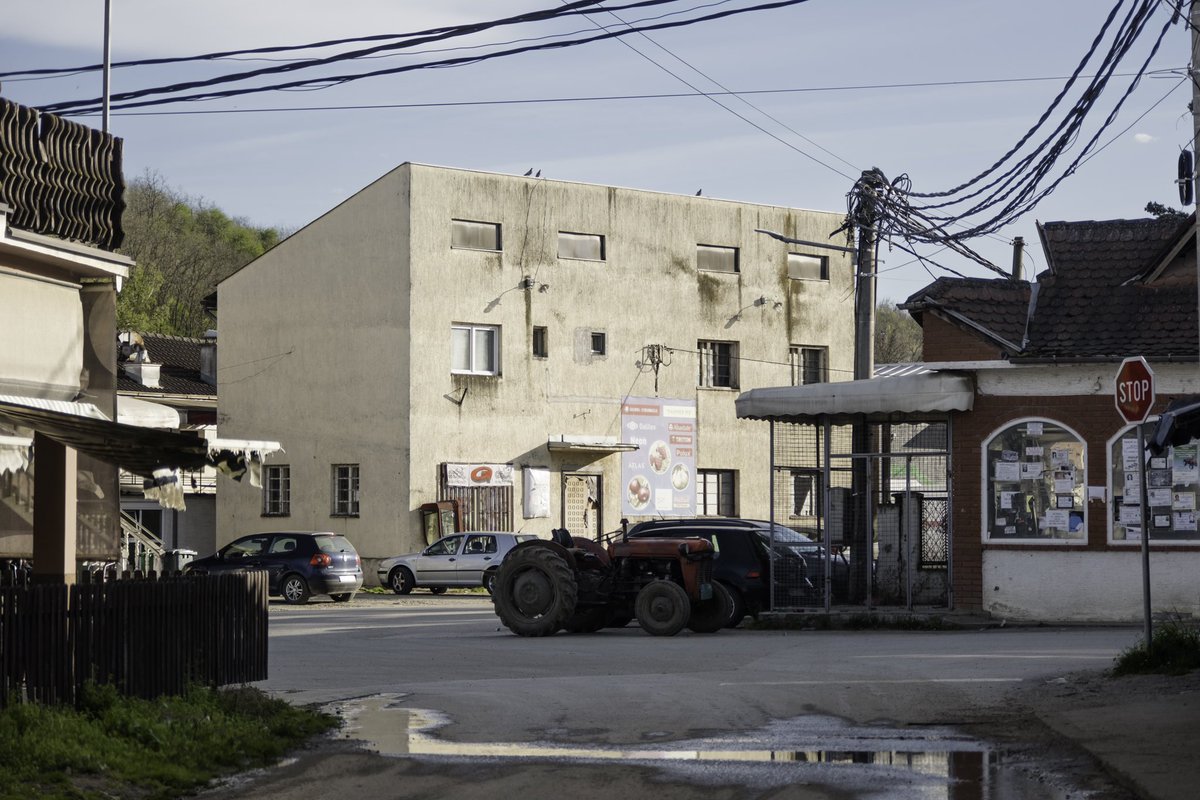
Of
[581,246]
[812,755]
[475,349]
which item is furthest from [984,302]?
[581,246]

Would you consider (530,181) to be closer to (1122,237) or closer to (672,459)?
(672,459)

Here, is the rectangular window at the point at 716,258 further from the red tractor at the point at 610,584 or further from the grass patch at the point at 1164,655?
the grass patch at the point at 1164,655

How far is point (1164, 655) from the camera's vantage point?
562 inches

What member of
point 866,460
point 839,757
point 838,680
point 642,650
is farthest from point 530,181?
point 839,757

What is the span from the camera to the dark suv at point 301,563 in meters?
33.2

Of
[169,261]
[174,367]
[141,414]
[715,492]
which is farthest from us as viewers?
[169,261]

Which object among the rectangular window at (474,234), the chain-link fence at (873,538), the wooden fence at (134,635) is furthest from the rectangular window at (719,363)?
the wooden fence at (134,635)

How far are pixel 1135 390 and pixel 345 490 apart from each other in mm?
28277

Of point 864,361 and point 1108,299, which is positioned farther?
point 864,361

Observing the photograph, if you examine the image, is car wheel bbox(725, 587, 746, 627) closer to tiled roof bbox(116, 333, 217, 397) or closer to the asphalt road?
→ the asphalt road

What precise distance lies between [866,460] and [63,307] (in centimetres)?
1147

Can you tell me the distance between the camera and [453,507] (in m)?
39.1

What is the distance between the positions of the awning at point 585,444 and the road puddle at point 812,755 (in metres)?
28.2

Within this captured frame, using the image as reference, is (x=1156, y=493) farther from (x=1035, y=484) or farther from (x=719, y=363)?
(x=719, y=363)
